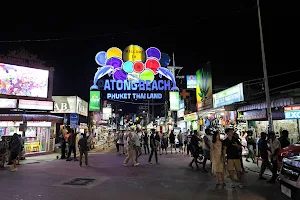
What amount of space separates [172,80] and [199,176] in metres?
12.8

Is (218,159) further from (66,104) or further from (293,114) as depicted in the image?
(66,104)

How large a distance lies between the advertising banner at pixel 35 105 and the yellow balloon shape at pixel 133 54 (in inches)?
297

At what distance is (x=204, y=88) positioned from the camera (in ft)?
75.4

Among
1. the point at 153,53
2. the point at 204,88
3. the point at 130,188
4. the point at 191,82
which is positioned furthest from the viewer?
the point at 191,82

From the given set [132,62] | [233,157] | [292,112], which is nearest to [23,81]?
[132,62]

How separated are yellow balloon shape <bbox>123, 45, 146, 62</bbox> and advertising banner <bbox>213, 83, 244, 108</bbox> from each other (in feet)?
22.0

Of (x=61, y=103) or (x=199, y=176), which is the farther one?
(x=61, y=103)

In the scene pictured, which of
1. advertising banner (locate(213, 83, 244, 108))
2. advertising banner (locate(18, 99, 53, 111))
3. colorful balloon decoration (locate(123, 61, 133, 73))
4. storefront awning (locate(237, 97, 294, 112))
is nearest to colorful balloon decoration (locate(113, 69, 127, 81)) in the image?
colorful balloon decoration (locate(123, 61, 133, 73))

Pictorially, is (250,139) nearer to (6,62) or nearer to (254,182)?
(254,182)

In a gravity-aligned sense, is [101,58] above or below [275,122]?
above

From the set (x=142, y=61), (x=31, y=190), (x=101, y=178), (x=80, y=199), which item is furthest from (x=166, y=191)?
(x=142, y=61)

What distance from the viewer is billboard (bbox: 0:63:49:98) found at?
1908 cm

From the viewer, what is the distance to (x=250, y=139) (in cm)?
1463

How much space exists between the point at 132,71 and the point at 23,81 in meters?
8.72
